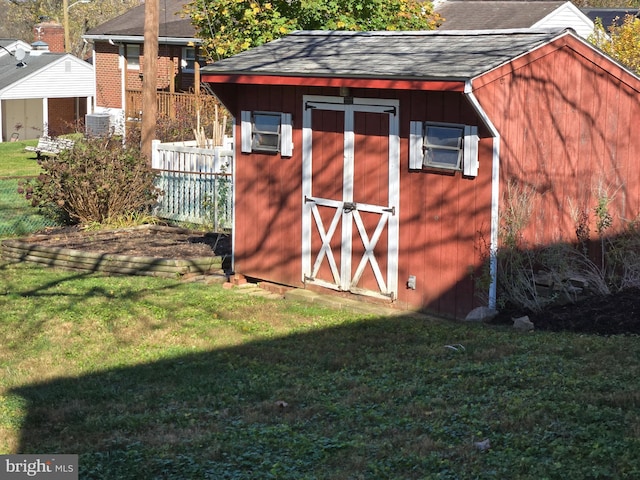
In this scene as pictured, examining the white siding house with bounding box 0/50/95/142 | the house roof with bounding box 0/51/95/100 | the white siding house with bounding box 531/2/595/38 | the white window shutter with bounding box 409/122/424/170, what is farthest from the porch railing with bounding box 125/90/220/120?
the white window shutter with bounding box 409/122/424/170

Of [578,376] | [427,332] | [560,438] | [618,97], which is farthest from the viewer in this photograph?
[618,97]

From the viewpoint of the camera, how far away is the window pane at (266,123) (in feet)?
46.7

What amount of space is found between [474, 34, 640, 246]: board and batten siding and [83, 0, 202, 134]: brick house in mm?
25117

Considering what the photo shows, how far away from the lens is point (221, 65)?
47.6 feet

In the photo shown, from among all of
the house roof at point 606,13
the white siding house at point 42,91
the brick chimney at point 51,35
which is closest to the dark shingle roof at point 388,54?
the house roof at point 606,13

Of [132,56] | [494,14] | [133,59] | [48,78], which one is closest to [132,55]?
[132,56]

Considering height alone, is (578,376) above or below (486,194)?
below

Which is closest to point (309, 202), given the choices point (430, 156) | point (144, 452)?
point (430, 156)

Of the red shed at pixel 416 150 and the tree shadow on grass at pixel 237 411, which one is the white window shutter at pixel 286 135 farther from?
the tree shadow on grass at pixel 237 411

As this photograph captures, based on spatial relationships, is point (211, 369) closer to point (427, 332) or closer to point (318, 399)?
point (318, 399)

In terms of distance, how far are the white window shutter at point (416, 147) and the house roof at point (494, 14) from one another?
75.0 feet

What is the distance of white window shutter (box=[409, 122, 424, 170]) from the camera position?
12.4 metres

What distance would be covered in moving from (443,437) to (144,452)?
7.31 feet

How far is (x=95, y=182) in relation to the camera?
19.4 metres
